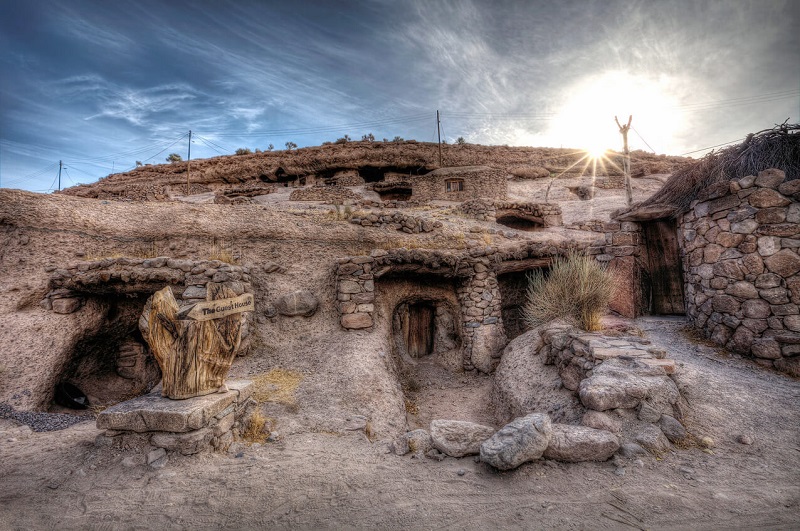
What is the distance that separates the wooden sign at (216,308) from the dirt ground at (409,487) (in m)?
1.45

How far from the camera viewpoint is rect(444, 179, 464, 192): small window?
19.3m

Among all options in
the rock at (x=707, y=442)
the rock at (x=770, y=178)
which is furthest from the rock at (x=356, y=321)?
the rock at (x=770, y=178)

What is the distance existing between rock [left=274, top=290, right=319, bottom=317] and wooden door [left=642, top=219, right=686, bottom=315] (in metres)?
7.57

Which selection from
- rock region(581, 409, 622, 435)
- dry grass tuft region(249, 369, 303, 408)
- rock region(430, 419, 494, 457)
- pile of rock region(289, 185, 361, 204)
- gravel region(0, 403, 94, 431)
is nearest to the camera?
rock region(430, 419, 494, 457)

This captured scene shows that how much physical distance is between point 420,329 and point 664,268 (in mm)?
5805

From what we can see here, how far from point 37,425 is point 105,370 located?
3016 millimetres

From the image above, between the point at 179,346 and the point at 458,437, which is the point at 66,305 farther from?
the point at 458,437

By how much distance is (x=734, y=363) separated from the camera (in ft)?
16.5

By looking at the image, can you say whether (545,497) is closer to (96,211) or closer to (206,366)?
(206,366)

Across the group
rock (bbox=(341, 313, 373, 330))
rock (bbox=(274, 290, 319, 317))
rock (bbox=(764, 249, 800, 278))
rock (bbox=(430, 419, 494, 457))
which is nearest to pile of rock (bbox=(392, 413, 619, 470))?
rock (bbox=(430, 419, 494, 457))

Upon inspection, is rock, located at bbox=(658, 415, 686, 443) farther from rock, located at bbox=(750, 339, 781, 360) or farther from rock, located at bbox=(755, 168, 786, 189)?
rock, located at bbox=(755, 168, 786, 189)

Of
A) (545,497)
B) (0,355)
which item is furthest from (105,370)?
(545,497)

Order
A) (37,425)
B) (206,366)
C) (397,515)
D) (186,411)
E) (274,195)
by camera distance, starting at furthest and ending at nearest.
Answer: (274,195) → (37,425) → (206,366) → (186,411) → (397,515)

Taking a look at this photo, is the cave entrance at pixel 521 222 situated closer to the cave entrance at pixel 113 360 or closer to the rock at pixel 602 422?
the rock at pixel 602 422
